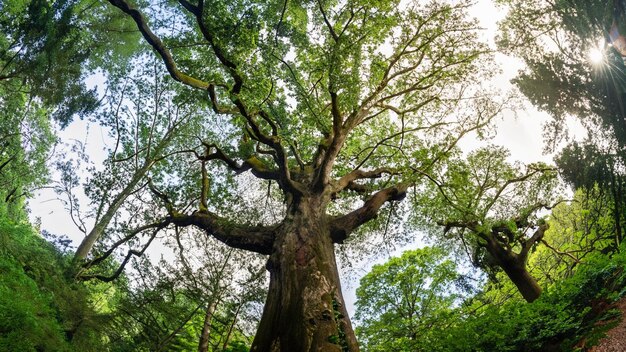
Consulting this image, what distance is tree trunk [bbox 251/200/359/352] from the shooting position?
5379 mm

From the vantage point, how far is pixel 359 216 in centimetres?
865

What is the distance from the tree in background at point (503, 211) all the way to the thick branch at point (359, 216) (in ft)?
6.03

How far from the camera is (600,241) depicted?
1230 cm

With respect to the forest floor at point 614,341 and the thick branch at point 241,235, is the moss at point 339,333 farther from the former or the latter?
the forest floor at point 614,341

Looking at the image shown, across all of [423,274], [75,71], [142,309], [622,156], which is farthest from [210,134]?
[423,274]

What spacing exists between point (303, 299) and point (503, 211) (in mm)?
10827

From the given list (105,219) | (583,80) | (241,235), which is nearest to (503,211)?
(583,80)

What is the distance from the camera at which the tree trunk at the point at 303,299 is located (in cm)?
538

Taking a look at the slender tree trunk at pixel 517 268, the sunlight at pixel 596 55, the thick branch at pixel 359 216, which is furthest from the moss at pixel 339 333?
the slender tree trunk at pixel 517 268

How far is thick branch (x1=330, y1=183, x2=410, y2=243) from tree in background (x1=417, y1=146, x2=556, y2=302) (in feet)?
6.03

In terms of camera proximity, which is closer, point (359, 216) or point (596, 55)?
point (596, 55)

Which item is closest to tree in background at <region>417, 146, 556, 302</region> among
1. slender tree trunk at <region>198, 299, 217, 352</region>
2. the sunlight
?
the sunlight

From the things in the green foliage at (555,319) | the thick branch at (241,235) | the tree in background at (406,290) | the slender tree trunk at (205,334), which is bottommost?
the green foliage at (555,319)

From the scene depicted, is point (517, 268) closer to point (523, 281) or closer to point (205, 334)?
point (523, 281)
